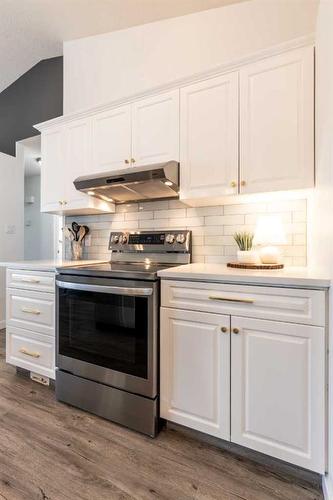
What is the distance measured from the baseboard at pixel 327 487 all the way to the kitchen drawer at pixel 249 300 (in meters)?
0.61

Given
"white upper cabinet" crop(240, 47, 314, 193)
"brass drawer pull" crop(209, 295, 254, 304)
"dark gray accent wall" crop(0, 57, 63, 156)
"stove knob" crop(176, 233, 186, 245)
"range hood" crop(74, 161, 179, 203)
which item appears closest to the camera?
"brass drawer pull" crop(209, 295, 254, 304)

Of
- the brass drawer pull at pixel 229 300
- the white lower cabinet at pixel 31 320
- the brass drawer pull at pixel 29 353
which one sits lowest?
the brass drawer pull at pixel 29 353

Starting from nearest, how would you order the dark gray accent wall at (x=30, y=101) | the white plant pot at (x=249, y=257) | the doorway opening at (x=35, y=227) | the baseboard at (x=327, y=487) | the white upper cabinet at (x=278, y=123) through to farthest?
the baseboard at (x=327, y=487) < the white upper cabinet at (x=278, y=123) < the white plant pot at (x=249, y=257) < the dark gray accent wall at (x=30, y=101) < the doorway opening at (x=35, y=227)

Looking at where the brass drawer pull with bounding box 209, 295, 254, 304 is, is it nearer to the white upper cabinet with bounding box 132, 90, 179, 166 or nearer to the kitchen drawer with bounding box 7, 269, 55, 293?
the white upper cabinet with bounding box 132, 90, 179, 166

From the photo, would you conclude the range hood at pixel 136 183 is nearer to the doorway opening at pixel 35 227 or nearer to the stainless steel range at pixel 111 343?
the stainless steel range at pixel 111 343

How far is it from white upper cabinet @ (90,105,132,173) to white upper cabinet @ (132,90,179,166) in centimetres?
7

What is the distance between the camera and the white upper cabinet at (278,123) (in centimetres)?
147

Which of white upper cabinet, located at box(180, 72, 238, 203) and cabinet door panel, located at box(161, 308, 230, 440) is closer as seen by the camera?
cabinet door panel, located at box(161, 308, 230, 440)

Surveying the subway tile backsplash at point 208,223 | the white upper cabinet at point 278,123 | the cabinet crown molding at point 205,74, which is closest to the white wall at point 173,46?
the cabinet crown molding at point 205,74

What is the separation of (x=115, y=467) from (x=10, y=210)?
3.28 m

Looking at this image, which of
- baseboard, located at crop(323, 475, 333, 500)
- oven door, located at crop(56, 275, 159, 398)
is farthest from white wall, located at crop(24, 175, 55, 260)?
baseboard, located at crop(323, 475, 333, 500)

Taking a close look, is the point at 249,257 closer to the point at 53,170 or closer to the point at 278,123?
the point at 278,123

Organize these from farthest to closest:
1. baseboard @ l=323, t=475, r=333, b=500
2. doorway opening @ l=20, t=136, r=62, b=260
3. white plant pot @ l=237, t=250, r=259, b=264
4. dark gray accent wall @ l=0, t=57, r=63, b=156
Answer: doorway opening @ l=20, t=136, r=62, b=260 < dark gray accent wall @ l=0, t=57, r=63, b=156 < white plant pot @ l=237, t=250, r=259, b=264 < baseboard @ l=323, t=475, r=333, b=500

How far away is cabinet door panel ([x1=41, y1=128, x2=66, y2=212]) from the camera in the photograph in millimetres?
2359
